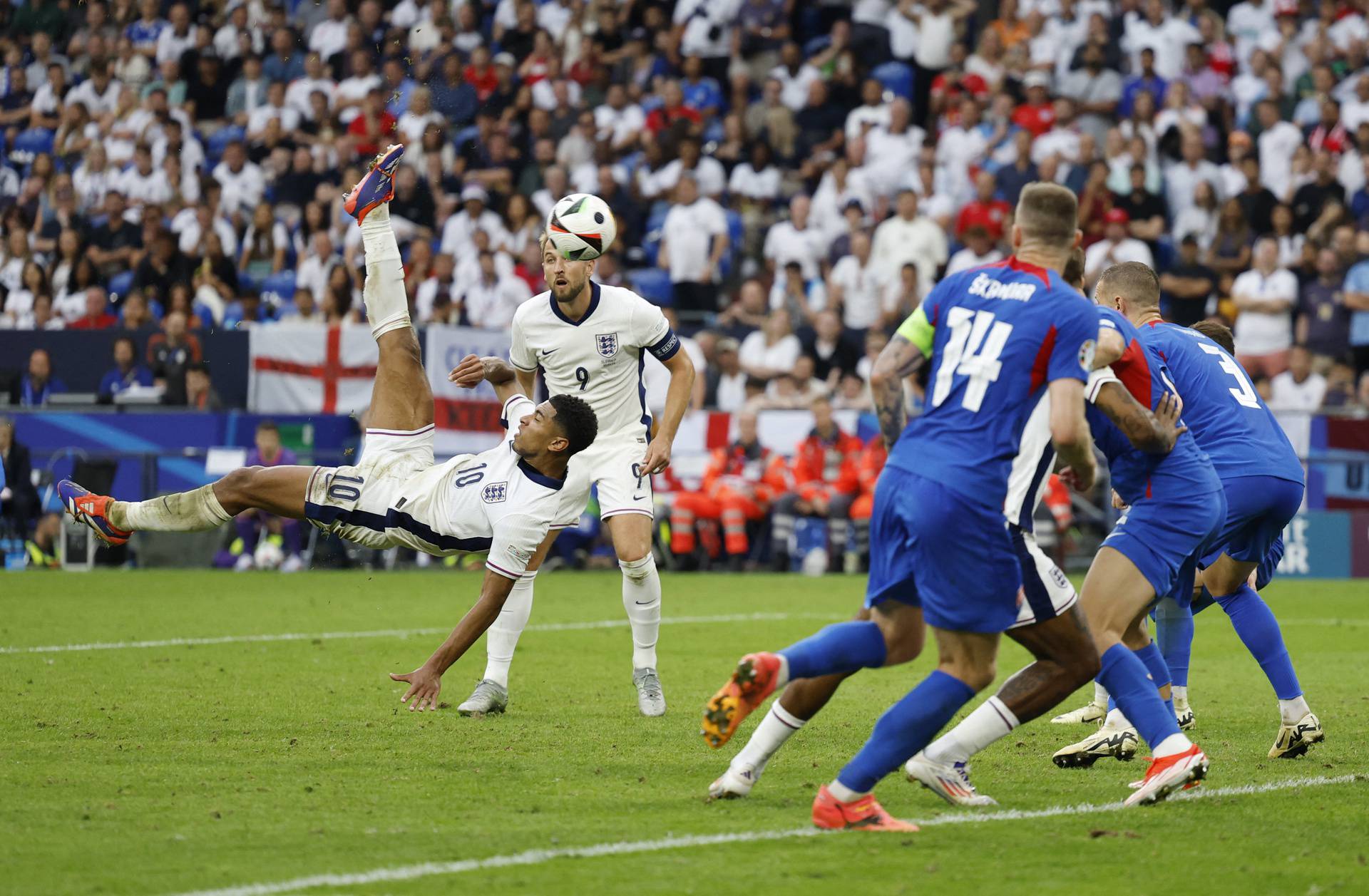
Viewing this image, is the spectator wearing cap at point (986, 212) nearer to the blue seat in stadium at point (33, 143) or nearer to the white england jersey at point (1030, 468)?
the blue seat in stadium at point (33, 143)

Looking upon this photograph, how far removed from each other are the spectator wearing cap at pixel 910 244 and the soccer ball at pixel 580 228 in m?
11.4

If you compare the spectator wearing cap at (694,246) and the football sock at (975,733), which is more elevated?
the spectator wearing cap at (694,246)

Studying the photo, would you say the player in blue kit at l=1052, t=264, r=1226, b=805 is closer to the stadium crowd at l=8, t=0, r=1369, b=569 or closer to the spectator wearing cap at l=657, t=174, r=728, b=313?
the stadium crowd at l=8, t=0, r=1369, b=569

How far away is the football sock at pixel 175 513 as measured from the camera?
854 cm

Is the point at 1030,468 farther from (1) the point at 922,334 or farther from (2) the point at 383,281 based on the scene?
(2) the point at 383,281

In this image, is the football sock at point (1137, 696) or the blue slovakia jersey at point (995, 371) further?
the football sock at point (1137, 696)

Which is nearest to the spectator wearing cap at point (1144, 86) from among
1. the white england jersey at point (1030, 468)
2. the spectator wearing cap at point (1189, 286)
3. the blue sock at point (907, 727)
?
the spectator wearing cap at point (1189, 286)

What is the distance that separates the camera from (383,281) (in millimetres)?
9242

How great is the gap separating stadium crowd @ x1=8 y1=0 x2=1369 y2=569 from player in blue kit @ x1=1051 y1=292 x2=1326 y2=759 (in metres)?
10.6

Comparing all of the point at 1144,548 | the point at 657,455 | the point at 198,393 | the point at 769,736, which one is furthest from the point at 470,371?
the point at 198,393

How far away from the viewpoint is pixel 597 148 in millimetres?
23344

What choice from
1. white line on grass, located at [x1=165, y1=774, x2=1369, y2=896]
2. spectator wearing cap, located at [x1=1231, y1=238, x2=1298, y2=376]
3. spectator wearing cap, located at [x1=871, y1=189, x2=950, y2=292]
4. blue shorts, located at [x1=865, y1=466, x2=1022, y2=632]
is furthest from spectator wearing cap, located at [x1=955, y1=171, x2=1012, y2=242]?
blue shorts, located at [x1=865, y1=466, x2=1022, y2=632]

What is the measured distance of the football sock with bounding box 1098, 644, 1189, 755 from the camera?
6434 millimetres

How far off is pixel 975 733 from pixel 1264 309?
46.2 ft
